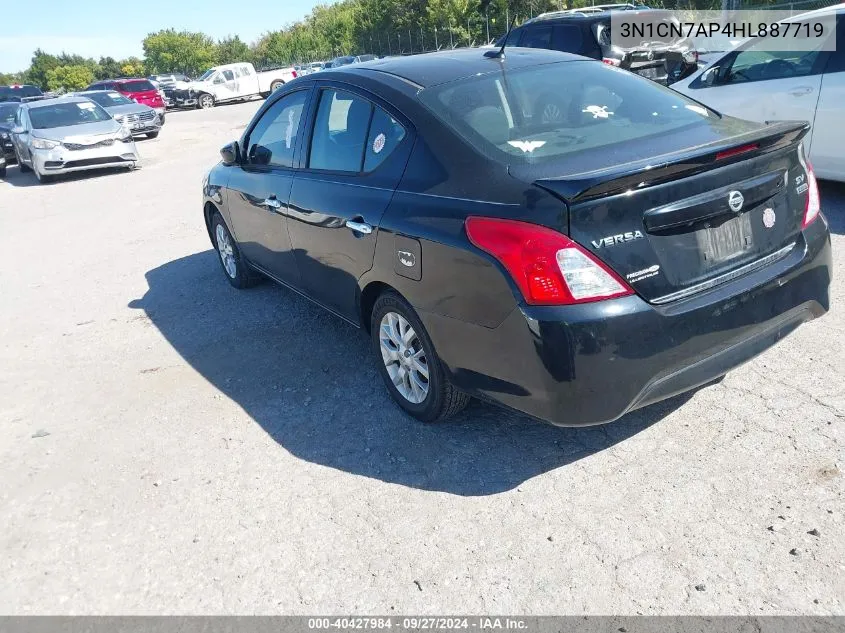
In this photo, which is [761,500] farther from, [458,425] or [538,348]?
[458,425]

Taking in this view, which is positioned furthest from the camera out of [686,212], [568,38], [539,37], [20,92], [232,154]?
[20,92]

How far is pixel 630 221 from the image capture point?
9.33 ft

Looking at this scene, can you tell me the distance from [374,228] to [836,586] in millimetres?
2451

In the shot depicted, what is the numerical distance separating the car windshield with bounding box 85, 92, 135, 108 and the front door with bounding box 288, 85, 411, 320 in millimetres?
20766

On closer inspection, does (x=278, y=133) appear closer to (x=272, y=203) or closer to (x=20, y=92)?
(x=272, y=203)

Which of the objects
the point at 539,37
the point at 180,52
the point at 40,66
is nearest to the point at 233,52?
the point at 180,52

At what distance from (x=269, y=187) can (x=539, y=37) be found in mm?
9308

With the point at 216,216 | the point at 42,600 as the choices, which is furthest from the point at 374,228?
the point at 216,216

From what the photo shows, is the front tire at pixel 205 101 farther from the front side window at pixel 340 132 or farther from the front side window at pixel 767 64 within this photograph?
the front side window at pixel 340 132

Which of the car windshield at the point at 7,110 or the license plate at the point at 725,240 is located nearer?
the license plate at the point at 725,240

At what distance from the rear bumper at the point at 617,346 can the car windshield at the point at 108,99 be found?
892 inches

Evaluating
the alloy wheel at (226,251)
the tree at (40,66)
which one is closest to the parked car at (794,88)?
the alloy wheel at (226,251)

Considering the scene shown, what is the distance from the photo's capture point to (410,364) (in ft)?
12.4

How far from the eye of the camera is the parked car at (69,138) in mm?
14750
